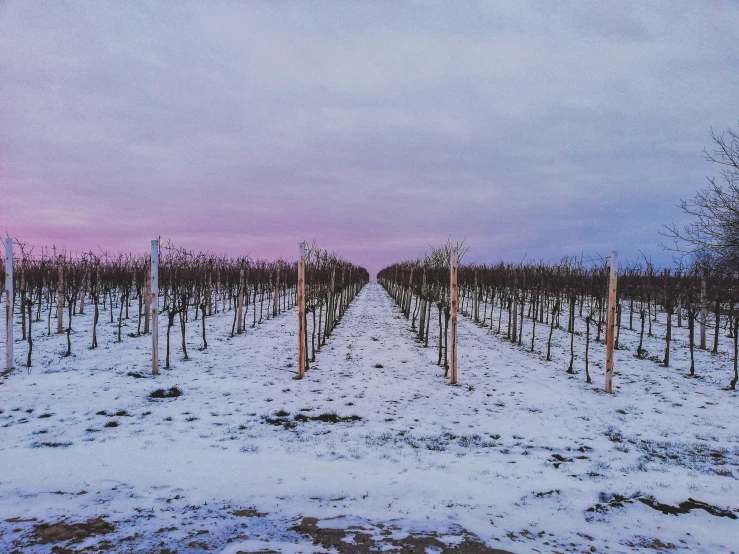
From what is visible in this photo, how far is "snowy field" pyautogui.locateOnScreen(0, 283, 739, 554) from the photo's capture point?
136 inches

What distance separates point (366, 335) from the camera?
49.8 ft

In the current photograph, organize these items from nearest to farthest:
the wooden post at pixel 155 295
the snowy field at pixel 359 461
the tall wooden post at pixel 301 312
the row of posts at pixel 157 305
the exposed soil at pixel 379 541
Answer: the exposed soil at pixel 379 541 < the snowy field at pixel 359 461 < the row of posts at pixel 157 305 < the wooden post at pixel 155 295 < the tall wooden post at pixel 301 312

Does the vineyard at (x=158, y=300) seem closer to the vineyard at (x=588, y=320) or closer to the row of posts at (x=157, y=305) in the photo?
the row of posts at (x=157, y=305)

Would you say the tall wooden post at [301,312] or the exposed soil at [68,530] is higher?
the tall wooden post at [301,312]

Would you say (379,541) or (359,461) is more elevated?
(379,541)

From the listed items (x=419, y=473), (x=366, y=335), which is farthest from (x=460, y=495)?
(x=366, y=335)

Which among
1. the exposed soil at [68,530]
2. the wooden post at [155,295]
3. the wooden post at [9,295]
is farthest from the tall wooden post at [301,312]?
the wooden post at [9,295]

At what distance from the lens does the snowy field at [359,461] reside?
346cm

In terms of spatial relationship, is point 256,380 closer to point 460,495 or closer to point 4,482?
point 4,482

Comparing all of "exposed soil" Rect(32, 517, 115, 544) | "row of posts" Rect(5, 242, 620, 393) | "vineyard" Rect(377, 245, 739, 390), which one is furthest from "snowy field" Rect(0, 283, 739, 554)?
"vineyard" Rect(377, 245, 739, 390)

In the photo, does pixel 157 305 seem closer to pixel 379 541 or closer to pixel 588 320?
pixel 379 541

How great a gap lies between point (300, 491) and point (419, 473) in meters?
1.31

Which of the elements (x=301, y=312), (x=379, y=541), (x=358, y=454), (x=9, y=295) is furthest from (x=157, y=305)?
(x=379, y=541)

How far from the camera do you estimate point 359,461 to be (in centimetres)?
495
